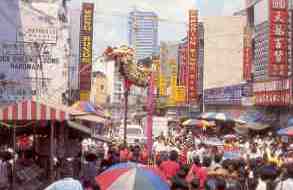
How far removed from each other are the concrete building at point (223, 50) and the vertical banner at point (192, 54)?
3021mm

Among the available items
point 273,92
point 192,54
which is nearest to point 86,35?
point 273,92

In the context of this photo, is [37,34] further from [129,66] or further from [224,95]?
[224,95]

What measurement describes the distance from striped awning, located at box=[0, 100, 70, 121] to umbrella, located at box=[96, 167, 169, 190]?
2853 mm

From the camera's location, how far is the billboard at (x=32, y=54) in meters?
23.2

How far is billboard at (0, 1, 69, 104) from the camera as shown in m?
23.2

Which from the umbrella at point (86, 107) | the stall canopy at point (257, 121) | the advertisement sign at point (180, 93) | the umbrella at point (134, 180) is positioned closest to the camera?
the umbrella at point (134, 180)

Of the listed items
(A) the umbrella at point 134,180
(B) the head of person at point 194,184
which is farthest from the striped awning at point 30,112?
(B) the head of person at point 194,184

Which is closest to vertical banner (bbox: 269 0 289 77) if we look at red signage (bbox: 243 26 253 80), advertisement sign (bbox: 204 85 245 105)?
red signage (bbox: 243 26 253 80)

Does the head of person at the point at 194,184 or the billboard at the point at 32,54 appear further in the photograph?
the billboard at the point at 32,54

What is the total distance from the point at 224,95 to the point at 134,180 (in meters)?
44.4

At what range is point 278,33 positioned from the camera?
33.2 metres

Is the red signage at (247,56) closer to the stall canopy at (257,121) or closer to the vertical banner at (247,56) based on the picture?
the vertical banner at (247,56)

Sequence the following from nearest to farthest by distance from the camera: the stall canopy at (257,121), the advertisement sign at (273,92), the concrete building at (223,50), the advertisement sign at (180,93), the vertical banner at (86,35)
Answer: the advertisement sign at (273,92)
the vertical banner at (86,35)
the stall canopy at (257,121)
the concrete building at (223,50)
the advertisement sign at (180,93)

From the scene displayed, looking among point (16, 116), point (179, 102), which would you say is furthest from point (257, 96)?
point (16, 116)
